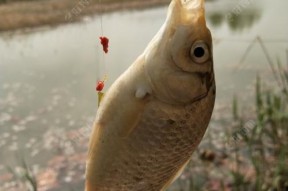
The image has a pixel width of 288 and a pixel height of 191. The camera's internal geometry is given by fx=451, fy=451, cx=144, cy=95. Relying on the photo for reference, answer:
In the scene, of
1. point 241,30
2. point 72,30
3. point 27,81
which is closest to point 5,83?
point 27,81

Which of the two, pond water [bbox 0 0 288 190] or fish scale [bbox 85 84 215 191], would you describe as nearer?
fish scale [bbox 85 84 215 191]

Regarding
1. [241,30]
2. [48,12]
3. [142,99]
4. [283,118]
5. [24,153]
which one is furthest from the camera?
[48,12]

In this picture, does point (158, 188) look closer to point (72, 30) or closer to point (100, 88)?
point (100, 88)

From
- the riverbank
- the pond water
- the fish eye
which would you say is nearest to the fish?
the fish eye

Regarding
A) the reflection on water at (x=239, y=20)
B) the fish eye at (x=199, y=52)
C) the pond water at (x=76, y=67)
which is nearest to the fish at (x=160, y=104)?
the fish eye at (x=199, y=52)

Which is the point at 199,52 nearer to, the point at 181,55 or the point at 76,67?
the point at 181,55

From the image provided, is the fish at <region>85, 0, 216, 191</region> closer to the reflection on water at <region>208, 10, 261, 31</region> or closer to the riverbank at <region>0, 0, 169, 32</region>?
the reflection on water at <region>208, 10, 261, 31</region>

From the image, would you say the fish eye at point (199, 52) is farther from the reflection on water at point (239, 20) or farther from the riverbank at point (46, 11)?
the riverbank at point (46, 11)
